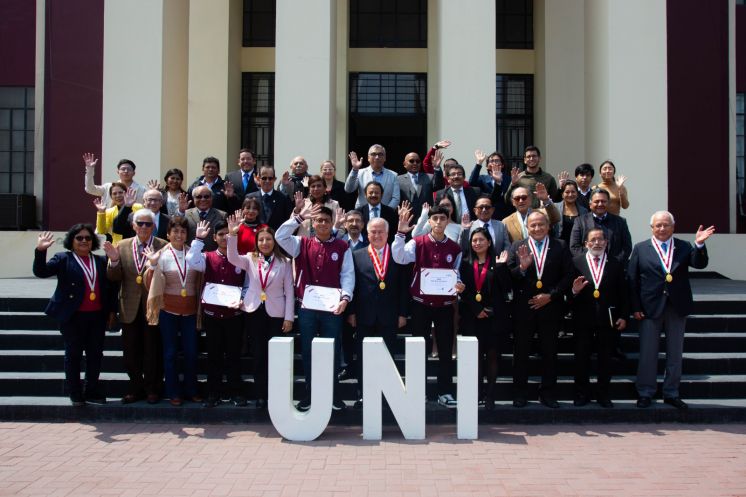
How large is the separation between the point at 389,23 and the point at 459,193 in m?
7.95

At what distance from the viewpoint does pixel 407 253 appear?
23.3ft

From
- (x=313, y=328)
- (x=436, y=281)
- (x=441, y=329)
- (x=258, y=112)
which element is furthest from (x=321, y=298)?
(x=258, y=112)

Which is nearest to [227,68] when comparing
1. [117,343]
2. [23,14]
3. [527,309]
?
[23,14]

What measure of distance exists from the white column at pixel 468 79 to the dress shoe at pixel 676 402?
5.51m

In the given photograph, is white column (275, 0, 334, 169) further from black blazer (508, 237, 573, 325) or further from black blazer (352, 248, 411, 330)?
black blazer (508, 237, 573, 325)

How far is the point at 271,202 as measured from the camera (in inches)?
343

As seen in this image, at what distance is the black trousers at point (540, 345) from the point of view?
7102 mm

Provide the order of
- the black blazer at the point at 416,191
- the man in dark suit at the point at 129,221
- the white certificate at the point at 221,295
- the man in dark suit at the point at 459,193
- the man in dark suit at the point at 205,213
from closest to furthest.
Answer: the white certificate at the point at 221,295 → the man in dark suit at the point at 205,213 → the man in dark suit at the point at 129,221 → the man in dark suit at the point at 459,193 → the black blazer at the point at 416,191

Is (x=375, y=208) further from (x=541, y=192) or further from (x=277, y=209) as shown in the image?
(x=541, y=192)

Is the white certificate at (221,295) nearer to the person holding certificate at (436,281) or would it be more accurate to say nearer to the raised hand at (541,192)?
the person holding certificate at (436,281)

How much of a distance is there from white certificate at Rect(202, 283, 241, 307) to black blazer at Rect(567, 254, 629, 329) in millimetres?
3625

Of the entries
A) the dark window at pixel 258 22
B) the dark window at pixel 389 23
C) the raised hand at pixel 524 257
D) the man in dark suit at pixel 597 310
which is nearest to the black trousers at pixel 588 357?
the man in dark suit at pixel 597 310

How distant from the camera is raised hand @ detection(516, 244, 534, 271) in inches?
275

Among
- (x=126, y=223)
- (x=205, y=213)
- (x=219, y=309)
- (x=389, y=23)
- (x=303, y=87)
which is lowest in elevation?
(x=219, y=309)
